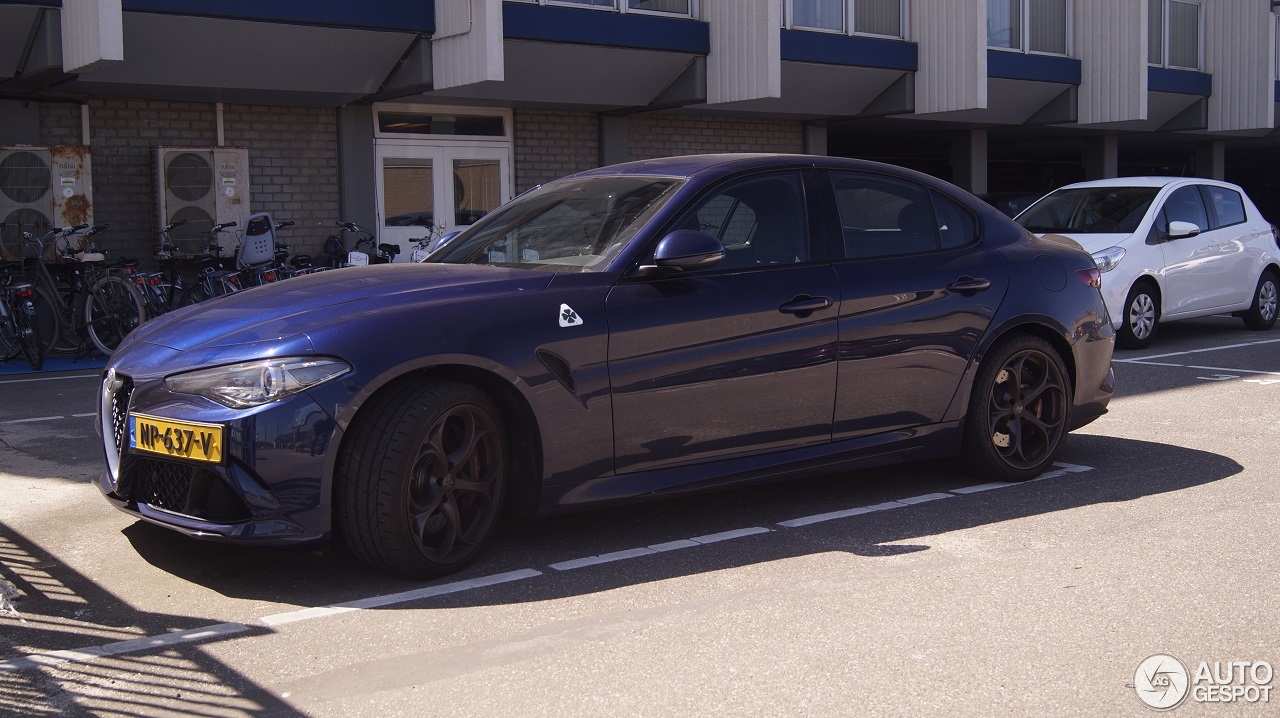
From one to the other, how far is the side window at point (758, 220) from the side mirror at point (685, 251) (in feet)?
0.88

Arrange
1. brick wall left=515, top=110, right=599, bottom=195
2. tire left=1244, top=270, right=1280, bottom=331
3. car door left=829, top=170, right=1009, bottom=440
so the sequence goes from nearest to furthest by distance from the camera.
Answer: car door left=829, top=170, right=1009, bottom=440, tire left=1244, top=270, right=1280, bottom=331, brick wall left=515, top=110, right=599, bottom=195

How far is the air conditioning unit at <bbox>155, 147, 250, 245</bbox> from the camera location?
14930mm

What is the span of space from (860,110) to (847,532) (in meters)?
16.0

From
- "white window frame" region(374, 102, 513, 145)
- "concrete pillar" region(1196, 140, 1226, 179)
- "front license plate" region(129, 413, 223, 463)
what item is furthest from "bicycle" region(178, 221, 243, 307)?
"concrete pillar" region(1196, 140, 1226, 179)

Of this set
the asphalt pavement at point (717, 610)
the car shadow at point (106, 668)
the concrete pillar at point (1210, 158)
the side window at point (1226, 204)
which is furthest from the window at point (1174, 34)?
the car shadow at point (106, 668)

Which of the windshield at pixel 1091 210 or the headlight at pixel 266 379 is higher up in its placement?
the windshield at pixel 1091 210

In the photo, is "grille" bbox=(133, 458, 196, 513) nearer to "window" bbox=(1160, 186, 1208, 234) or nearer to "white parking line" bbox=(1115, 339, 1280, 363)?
"white parking line" bbox=(1115, 339, 1280, 363)

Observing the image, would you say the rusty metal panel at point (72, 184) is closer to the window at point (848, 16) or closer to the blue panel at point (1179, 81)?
the window at point (848, 16)

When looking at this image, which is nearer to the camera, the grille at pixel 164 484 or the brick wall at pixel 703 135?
the grille at pixel 164 484

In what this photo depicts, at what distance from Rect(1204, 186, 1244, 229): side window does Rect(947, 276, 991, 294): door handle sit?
8363 millimetres

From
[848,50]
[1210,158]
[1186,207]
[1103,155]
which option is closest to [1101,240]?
[1186,207]

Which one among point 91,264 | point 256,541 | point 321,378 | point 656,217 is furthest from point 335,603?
point 91,264

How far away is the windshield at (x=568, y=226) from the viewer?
17.9 feet

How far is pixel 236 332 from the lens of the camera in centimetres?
475
